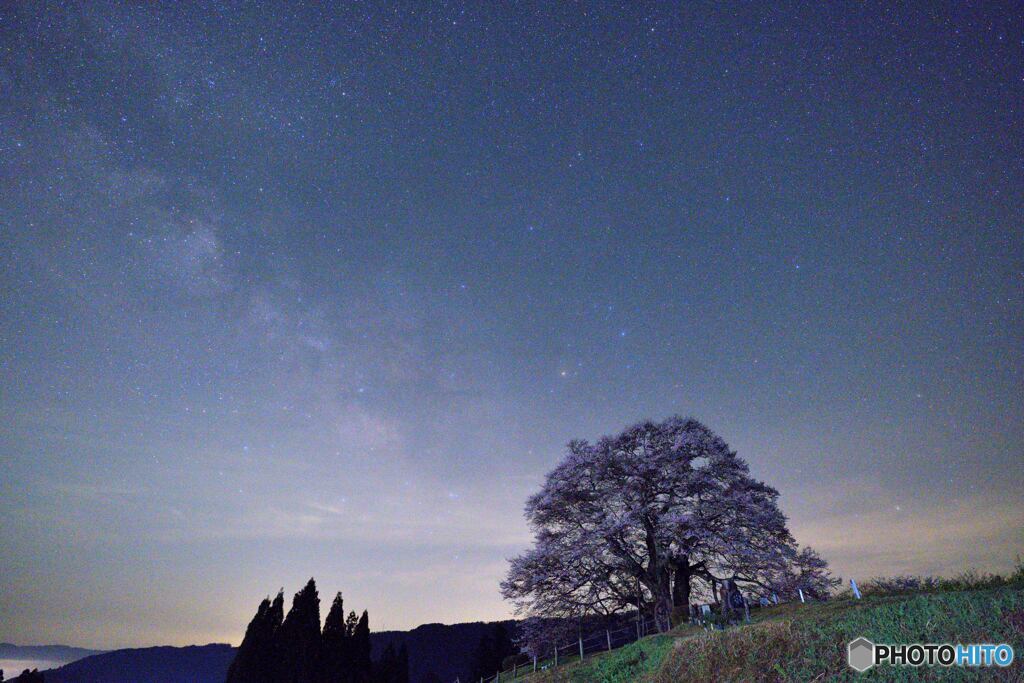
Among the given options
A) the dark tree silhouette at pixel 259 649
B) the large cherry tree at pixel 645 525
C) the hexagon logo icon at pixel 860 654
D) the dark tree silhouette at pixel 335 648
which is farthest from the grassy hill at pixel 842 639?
the dark tree silhouette at pixel 335 648

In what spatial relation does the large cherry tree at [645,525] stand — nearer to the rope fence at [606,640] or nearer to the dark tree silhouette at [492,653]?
the rope fence at [606,640]

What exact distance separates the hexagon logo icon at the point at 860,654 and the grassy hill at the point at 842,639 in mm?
154

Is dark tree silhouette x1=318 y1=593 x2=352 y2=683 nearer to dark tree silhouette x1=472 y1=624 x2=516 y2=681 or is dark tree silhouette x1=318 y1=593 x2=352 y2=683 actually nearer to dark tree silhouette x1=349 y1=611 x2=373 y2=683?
dark tree silhouette x1=349 y1=611 x2=373 y2=683

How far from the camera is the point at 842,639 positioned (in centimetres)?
1156

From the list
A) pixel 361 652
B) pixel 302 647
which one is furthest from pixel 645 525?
pixel 361 652

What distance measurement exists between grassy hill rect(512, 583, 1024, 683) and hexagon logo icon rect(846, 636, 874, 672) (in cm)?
15

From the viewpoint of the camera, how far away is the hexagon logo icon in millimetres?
10413

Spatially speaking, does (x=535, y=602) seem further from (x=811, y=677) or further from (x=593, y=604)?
(x=811, y=677)

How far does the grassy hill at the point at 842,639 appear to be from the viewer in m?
9.42

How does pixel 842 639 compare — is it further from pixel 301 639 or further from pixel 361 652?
pixel 361 652

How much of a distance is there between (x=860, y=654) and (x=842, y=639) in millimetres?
825

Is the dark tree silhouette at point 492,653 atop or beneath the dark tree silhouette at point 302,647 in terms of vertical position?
beneath

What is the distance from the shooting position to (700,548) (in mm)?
24906

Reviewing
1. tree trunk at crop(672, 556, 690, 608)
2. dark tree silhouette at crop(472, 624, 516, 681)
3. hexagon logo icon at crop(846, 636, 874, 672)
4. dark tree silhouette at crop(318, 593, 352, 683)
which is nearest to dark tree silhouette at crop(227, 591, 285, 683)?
dark tree silhouette at crop(318, 593, 352, 683)
